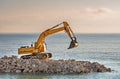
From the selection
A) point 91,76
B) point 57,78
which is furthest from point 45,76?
point 91,76

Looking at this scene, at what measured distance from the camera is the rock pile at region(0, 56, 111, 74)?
37.3 metres

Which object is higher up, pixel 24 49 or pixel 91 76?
pixel 24 49

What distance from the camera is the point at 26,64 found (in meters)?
38.2

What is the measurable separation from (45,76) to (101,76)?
4535mm

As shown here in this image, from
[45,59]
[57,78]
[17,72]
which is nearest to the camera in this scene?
[57,78]

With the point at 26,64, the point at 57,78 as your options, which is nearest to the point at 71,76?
the point at 57,78

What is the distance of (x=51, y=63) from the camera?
38250 mm

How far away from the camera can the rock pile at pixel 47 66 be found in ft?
122

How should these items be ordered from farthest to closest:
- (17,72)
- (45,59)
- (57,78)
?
(45,59) < (17,72) < (57,78)

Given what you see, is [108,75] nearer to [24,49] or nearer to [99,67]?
[99,67]

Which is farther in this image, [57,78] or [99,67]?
[99,67]

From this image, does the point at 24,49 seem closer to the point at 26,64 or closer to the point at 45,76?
the point at 26,64

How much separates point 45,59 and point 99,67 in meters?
5.15

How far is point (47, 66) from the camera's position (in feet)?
124
